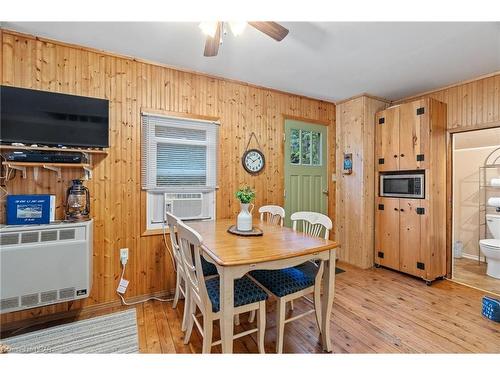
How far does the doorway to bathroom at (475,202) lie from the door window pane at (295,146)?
6.88 feet

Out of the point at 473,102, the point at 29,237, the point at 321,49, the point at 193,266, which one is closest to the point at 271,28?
the point at 321,49

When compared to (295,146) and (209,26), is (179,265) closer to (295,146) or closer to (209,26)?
(209,26)

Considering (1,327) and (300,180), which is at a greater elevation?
(300,180)

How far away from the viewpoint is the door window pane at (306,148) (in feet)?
11.7

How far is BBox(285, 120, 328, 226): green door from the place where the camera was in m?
3.43

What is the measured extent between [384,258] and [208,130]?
2963 mm

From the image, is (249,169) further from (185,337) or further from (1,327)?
(1,327)

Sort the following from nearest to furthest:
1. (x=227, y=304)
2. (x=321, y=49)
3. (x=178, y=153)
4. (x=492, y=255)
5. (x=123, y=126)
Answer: (x=227, y=304)
(x=321, y=49)
(x=123, y=126)
(x=178, y=153)
(x=492, y=255)

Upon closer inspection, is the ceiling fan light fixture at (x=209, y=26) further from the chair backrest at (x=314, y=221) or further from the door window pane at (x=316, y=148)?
the door window pane at (x=316, y=148)

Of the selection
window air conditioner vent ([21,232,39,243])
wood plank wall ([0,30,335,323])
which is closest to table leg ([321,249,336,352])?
wood plank wall ([0,30,335,323])

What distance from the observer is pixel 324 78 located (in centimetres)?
291

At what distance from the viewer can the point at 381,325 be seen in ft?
6.79

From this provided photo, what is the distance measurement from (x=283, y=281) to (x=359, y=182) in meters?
2.28

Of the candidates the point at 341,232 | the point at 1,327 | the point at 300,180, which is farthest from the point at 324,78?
the point at 1,327
